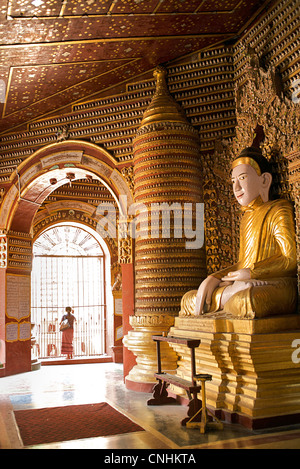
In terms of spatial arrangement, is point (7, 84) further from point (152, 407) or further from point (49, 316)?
point (49, 316)

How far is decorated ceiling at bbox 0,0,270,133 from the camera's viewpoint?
5168 mm

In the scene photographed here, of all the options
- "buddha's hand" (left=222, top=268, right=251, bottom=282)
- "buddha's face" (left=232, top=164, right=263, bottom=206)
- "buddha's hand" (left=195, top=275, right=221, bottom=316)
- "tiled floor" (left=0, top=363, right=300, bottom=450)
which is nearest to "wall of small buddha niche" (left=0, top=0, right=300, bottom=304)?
"buddha's face" (left=232, top=164, right=263, bottom=206)

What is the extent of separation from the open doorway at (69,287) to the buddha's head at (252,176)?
20.7 feet

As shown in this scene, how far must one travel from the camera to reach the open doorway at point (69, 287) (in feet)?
36.9

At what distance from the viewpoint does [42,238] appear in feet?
36.8

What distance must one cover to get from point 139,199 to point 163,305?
145cm

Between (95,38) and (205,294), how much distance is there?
3433 millimetres

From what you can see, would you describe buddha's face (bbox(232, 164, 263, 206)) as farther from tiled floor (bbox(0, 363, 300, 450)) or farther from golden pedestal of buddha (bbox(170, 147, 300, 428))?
tiled floor (bbox(0, 363, 300, 450))

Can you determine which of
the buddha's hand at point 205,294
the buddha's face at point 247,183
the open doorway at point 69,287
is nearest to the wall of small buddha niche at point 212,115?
the buddha's face at point 247,183

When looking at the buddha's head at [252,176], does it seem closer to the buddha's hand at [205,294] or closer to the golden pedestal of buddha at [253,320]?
the golden pedestal of buddha at [253,320]

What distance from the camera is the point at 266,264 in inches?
173

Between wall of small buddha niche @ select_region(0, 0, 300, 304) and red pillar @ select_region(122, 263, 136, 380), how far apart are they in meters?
1.15
